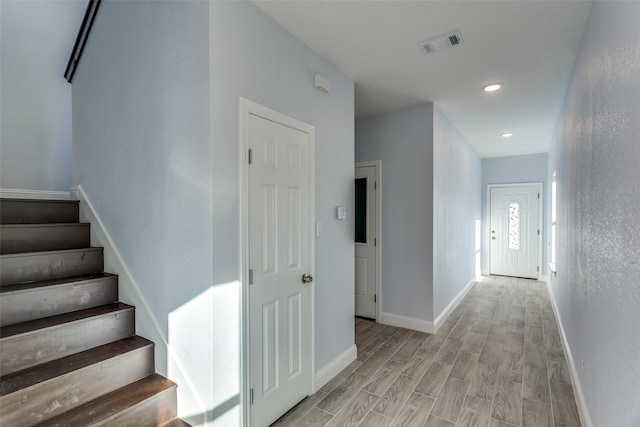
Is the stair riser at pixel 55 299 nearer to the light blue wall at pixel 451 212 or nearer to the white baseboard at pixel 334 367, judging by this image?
the white baseboard at pixel 334 367

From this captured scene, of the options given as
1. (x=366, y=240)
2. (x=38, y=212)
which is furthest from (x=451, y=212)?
(x=38, y=212)

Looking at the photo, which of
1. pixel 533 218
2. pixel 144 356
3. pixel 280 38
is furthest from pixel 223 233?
pixel 533 218

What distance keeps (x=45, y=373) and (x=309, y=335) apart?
5.15 ft

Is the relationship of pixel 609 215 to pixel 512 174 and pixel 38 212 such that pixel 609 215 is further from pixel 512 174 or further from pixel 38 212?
pixel 512 174

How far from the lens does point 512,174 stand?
265 inches

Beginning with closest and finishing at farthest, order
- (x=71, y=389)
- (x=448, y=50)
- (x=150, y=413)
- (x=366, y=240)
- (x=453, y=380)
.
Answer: (x=71, y=389) → (x=150, y=413) → (x=448, y=50) → (x=453, y=380) → (x=366, y=240)

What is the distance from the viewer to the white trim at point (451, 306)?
3.74 meters

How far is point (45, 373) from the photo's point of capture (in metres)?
1.57

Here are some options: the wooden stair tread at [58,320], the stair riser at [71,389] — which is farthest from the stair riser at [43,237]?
the stair riser at [71,389]

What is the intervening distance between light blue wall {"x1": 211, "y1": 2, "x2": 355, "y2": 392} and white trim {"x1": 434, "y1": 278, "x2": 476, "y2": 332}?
1.42 m

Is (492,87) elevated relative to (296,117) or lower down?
elevated

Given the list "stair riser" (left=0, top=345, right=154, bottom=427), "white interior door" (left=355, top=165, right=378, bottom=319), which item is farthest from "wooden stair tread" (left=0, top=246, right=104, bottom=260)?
"white interior door" (left=355, top=165, right=378, bottom=319)

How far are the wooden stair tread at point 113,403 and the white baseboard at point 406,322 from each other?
2.74m

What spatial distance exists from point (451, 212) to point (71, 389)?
443 centimetres
